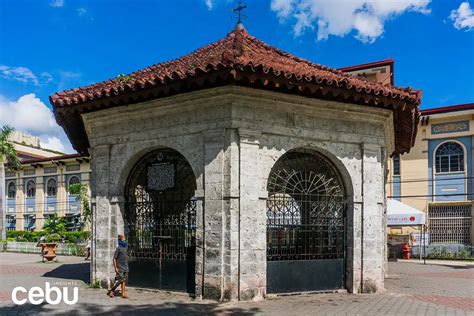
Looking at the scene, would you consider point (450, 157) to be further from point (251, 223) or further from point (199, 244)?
point (199, 244)

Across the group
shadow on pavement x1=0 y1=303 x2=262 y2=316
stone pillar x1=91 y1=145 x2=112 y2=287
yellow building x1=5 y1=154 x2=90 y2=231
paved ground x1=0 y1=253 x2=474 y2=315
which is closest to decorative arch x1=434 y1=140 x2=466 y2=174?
paved ground x1=0 y1=253 x2=474 y2=315

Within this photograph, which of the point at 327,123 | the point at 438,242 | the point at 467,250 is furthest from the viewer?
the point at 438,242

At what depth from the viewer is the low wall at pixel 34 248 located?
24764 mm

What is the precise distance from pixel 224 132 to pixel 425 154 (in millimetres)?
20920

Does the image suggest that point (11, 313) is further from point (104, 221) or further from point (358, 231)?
point (358, 231)

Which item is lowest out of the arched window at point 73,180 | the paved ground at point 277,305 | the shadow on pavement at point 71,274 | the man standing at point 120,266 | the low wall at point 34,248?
the low wall at point 34,248

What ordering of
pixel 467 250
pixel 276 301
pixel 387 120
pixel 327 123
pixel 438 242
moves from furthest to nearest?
pixel 438 242
pixel 467 250
pixel 387 120
pixel 327 123
pixel 276 301

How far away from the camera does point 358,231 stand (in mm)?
9609

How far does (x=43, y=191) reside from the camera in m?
39.6

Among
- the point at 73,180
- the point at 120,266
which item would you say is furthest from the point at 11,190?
the point at 120,266

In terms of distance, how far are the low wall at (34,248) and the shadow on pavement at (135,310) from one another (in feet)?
55.5

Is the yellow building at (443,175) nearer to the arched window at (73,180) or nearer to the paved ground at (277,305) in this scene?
the paved ground at (277,305)

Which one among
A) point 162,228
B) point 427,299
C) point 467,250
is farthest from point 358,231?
point 467,250

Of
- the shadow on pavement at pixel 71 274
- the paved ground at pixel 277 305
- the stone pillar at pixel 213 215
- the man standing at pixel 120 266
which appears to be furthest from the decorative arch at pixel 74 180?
the stone pillar at pixel 213 215
